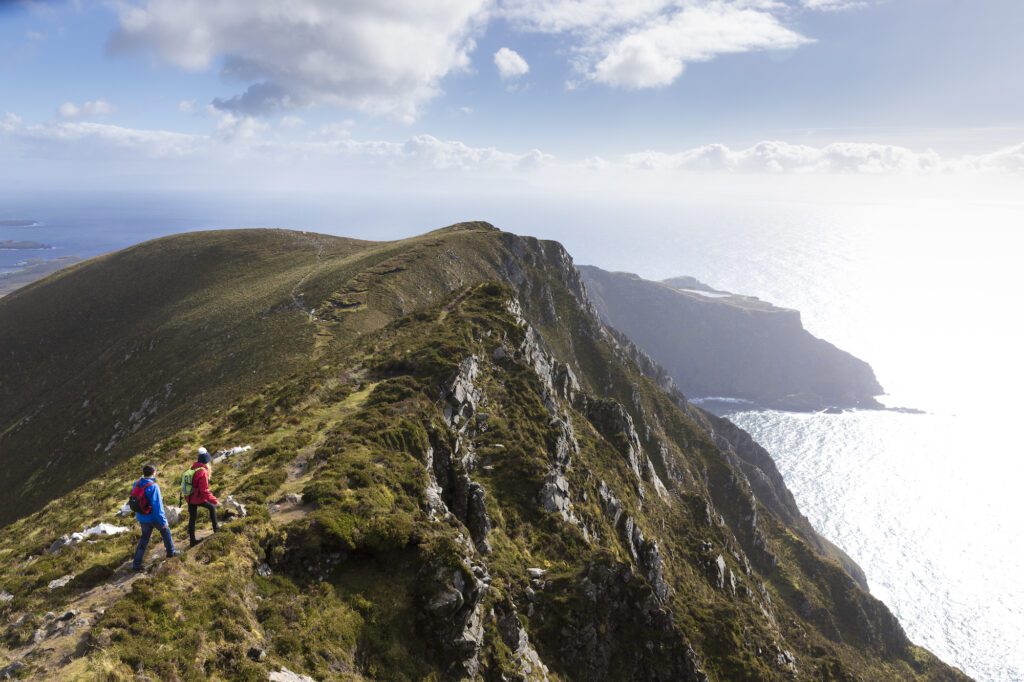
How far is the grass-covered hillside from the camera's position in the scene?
14.8 m

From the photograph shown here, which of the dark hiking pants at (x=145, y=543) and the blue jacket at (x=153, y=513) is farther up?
the blue jacket at (x=153, y=513)

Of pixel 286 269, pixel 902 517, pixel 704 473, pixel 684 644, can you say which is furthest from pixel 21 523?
pixel 902 517

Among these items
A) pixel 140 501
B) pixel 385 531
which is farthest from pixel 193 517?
pixel 385 531

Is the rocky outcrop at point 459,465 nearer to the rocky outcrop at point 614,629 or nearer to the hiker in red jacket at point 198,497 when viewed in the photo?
the rocky outcrop at point 614,629

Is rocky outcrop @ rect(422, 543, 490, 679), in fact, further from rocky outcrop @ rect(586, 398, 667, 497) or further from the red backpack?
rocky outcrop @ rect(586, 398, 667, 497)

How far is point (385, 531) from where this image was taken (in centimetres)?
1981

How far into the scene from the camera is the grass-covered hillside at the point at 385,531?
1477 centimetres

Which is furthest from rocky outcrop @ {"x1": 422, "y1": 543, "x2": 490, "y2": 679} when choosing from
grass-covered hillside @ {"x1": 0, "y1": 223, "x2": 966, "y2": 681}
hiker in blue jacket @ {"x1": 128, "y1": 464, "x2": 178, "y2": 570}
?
hiker in blue jacket @ {"x1": 128, "y1": 464, "x2": 178, "y2": 570}

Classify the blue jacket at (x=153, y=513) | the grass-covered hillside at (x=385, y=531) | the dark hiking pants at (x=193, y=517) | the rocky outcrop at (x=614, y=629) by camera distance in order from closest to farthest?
the grass-covered hillside at (x=385, y=531), the blue jacket at (x=153, y=513), the dark hiking pants at (x=193, y=517), the rocky outcrop at (x=614, y=629)

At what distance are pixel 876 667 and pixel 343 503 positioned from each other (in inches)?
4058

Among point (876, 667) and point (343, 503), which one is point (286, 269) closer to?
point (343, 503)

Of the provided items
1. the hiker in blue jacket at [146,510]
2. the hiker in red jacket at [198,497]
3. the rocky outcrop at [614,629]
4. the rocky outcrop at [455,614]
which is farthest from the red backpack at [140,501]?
the rocky outcrop at [614,629]

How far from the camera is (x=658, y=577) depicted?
39.4 m

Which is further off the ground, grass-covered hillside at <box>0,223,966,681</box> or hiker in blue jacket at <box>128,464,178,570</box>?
hiker in blue jacket at <box>128,464,178,570</box>
